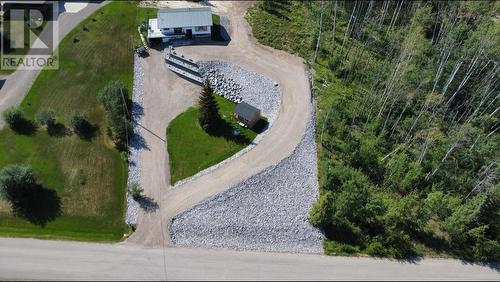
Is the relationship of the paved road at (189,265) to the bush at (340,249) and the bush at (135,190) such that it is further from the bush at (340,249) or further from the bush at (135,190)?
the bush at (135,190)

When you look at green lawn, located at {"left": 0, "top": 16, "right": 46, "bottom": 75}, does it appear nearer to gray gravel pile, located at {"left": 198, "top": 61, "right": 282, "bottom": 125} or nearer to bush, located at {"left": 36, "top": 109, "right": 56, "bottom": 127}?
bush, located at {"left": 36, "top": 109, "right": 56, "bottom": 127}

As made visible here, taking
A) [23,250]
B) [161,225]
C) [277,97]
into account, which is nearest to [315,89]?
[277,97]

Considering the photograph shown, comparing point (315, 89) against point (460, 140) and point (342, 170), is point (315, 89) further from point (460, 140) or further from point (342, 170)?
point (460, 140)

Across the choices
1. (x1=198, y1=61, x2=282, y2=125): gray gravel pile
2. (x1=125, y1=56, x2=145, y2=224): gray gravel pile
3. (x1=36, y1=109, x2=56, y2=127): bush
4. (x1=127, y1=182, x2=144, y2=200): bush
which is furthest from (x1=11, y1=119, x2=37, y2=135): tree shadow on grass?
(x1=198, y1=61, x2=282, y2=125): gray gravel pile

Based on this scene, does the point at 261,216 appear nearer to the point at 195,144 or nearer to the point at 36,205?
the point at 195,144

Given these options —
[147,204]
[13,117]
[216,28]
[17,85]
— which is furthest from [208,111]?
[17,85]

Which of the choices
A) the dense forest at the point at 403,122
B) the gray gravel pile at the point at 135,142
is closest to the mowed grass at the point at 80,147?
the gray gravel pile at the point at 135,142

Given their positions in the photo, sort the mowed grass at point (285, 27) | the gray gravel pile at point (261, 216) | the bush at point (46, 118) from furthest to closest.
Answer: the mowed grass at point (285, 27)
the bush at point (46, 118)
the gray gravel pile at point (261, 216)
